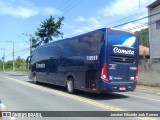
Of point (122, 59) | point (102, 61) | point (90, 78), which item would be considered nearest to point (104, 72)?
point (102, 61)

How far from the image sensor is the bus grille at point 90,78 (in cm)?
1681

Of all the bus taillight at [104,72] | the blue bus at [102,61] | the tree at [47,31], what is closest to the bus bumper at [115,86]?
the blue bus at [102,61]

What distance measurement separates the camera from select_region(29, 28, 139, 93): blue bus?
1636 cm

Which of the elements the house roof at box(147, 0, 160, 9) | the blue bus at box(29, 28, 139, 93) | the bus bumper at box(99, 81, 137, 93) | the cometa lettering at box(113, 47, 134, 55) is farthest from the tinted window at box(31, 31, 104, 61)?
the house roof at box(147, 0, 160, 9)

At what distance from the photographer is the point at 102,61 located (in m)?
16.3

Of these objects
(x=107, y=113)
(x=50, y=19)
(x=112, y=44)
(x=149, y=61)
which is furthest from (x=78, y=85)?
(x=50, y=19)

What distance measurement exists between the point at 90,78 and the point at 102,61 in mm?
1339

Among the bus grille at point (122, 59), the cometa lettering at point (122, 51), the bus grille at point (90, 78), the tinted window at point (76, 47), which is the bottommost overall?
the bus grille at point (90, 78)

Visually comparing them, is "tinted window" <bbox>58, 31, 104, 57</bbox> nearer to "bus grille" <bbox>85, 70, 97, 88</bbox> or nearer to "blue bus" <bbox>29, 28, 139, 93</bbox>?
"blue bus" <bbox>29, 28, 139, 93</bbox>

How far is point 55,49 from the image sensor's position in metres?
22.8

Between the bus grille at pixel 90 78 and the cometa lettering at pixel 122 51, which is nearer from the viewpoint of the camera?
the cometa lettering at pixel 122 51

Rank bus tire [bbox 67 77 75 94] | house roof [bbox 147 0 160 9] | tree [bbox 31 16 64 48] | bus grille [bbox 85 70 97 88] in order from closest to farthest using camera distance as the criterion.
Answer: bus grille [bbox 85 70 97 88]
bus tire [bbox 67 77 75 94]
house roof [bbox 147 0 160 9]
tree [bbox 31 16 64 48]

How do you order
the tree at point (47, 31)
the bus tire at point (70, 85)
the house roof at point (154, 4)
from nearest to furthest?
the bus tire at point (70, 85)
the house roof at point (154, 4)
the tree at point (47, 31)

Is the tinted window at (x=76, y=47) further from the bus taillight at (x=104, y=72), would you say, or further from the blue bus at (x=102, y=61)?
the bus taillight at (x=104, y=72)
